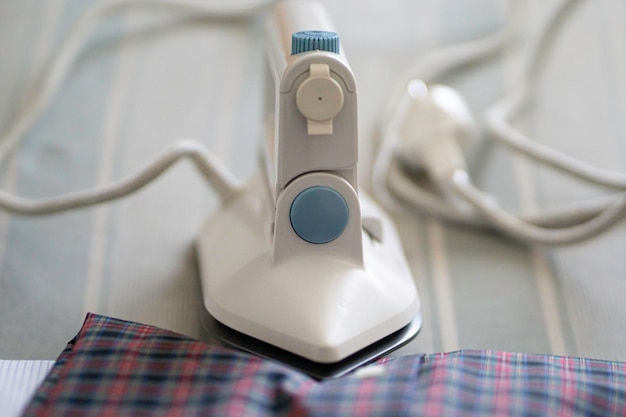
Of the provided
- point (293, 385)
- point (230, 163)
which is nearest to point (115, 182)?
point (230, 163)

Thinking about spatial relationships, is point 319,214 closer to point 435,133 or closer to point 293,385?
point 293,385

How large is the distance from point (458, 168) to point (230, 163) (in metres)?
0.21

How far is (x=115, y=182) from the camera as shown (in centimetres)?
66

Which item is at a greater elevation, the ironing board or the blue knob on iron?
the blue knob on iron

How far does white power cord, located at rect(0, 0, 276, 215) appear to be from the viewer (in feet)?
2.09

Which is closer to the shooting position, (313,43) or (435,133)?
(313,43)

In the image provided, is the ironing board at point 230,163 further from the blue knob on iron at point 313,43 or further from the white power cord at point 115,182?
the blue knob on iron at point 313,43

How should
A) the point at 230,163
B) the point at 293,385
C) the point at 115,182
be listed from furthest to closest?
the point at 230,163, the point at 115,182, the point at 293,385

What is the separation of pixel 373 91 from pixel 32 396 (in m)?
0.52

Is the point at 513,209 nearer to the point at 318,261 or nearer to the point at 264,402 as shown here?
the point at 318,261

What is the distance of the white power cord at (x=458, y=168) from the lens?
27.8 inches

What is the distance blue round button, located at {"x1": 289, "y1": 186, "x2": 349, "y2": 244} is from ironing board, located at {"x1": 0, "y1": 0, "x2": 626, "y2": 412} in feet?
0.34

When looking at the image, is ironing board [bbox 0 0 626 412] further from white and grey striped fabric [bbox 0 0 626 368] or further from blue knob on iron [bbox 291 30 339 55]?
blue knob on iron [bbox 291 30 339 55]

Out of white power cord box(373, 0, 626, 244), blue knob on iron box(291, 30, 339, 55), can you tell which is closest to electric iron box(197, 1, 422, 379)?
blue knob on iron box(291, 30, 339, 55)
